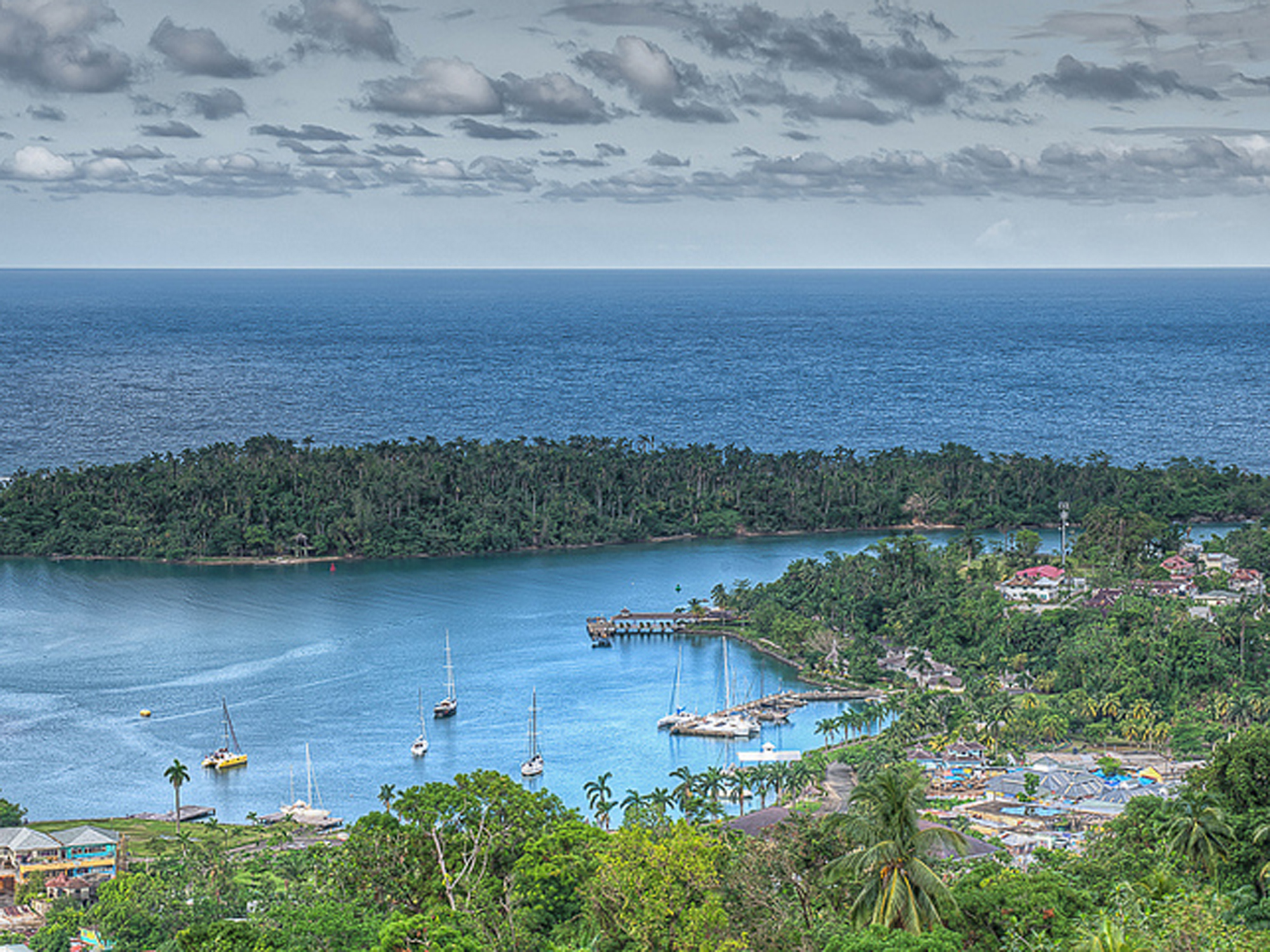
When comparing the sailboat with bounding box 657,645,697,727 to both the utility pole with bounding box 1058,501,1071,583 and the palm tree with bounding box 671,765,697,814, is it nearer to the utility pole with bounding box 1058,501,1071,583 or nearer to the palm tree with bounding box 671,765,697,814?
the palm tree with bounding box 671,765,697,814

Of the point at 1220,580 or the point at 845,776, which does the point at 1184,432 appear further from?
the point at 845,776

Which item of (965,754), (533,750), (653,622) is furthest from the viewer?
(653,622)

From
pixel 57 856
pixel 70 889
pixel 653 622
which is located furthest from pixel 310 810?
pixel 653 622

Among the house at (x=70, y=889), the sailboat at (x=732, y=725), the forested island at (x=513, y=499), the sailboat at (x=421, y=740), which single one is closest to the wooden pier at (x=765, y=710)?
the sailboat at (x=732, y=725)

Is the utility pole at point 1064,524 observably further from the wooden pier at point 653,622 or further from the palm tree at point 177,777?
the palm tree at point 177,777

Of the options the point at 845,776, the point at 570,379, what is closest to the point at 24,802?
the point at 845,776

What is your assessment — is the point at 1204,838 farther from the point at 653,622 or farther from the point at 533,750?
the point at 653,622

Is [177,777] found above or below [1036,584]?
below
